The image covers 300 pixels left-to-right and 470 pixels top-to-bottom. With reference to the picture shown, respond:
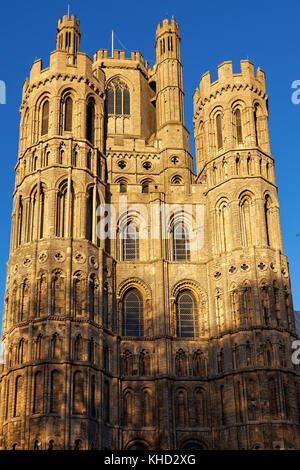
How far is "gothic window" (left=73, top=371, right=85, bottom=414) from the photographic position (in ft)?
149

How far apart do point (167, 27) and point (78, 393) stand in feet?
113

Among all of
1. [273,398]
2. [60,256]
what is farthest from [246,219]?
[60,256]

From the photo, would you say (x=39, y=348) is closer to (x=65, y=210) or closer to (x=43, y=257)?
(x=43, y=257)

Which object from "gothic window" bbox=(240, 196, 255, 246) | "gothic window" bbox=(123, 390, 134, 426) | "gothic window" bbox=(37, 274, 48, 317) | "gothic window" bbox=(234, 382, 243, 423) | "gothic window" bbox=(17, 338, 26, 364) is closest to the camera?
"gothic window" bbox=(17, 338, 26, 364)

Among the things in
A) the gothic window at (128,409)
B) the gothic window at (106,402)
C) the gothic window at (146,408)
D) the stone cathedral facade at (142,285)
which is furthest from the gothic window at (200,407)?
the gothic window at (106,402)

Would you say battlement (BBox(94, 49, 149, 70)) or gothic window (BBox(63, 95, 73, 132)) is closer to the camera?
gothic window (BBox(63, 95, 73, 132))

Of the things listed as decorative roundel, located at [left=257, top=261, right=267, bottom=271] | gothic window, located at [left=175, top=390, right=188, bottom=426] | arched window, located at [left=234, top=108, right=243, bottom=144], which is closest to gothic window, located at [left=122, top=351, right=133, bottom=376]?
gothic window, located at [left=175, top=390, right=188, bottom=426]

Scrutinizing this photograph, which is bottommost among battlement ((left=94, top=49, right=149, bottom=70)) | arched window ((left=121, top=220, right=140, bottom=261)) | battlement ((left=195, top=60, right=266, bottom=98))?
arched window ((left=121, top=220, right=140, bottom=261))

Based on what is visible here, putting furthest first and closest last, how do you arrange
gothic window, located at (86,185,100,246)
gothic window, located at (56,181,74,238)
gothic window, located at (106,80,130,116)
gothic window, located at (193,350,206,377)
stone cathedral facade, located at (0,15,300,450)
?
gothic window, located at (106,80,130,116) < gothic window, located at (86,185,100,246) < gothic window, located at (193,350,206,377) < gothic window, located at (56,181,74,238) < stone cathedral facade, located at (0,15,300,450)

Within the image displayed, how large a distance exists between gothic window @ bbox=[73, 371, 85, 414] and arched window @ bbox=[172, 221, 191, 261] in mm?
12202

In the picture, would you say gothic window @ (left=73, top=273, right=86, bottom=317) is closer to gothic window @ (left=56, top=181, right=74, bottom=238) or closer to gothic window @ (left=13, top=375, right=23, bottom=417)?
gothic window @ (left=56, top=181, right=74, bottom=238)

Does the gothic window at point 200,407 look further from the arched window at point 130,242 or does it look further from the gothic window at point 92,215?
the gothic window at point 92,215

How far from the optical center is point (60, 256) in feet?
161
